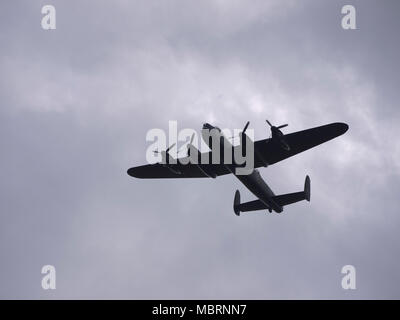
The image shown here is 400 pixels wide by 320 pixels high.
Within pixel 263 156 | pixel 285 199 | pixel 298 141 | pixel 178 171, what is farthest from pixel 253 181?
pixel 178 171

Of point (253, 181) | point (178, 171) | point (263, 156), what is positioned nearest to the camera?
point (253, 181)

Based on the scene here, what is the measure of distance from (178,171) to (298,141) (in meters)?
9.95

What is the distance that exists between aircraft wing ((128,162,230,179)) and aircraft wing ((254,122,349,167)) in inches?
129

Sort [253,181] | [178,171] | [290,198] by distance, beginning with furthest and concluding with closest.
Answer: [178,171]
[290,198]
[253,181]

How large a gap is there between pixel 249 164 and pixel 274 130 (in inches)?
144

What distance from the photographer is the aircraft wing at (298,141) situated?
3347 centimetres

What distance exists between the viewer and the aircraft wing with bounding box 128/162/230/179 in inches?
1448

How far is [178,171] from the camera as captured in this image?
38062mm

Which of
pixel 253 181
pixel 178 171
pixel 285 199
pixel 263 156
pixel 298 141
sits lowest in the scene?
pixel 285 199

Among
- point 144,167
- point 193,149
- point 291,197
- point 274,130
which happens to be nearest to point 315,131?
point 274,130

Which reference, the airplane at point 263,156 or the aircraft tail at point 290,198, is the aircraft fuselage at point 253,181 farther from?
the aircraft tail at point 290,198

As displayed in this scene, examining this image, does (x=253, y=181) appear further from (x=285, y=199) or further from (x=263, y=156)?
(x=285, y=199)
